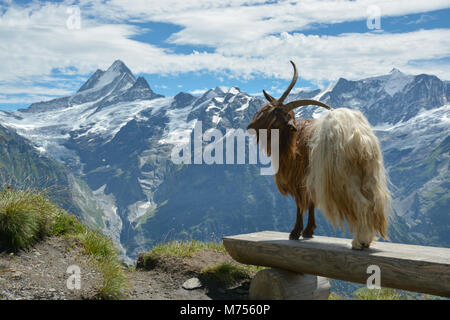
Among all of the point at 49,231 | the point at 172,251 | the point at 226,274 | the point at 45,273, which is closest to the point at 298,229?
the point at 226,274

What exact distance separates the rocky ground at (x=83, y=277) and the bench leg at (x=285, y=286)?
95 centimetres

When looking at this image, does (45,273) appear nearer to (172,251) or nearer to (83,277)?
(83,277)

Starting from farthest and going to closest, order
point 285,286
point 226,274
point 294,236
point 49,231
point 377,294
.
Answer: point 49,231 → point 226,274 → point 377,294 → point 294,236 → point 285,286

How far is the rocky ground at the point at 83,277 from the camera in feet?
22.8

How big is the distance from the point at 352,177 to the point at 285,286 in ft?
7.39

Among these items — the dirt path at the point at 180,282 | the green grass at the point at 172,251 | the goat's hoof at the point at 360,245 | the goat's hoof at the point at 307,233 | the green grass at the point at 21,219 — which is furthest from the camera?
the green grass at the point at 172,251

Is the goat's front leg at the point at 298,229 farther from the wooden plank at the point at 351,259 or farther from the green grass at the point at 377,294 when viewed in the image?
the green grass at the point at 377,294

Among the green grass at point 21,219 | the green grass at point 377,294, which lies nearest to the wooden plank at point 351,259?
the green grass at point 377,294

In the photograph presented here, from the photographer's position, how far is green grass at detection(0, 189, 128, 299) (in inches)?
299

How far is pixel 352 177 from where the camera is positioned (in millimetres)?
6148

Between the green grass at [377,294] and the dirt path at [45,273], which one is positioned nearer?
the dirt path at [45,273]

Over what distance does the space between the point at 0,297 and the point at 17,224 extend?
6.56 feet

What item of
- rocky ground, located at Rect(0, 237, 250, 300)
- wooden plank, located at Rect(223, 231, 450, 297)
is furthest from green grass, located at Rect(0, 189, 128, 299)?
wooden plank, located at Rect(223, 231, 450, 297)
